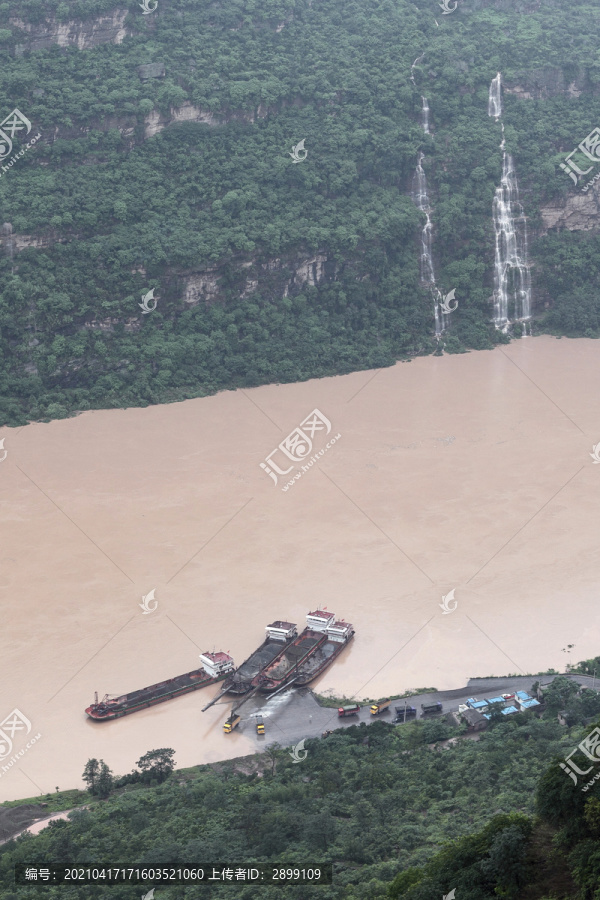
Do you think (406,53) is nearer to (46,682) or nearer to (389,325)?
(389,325)

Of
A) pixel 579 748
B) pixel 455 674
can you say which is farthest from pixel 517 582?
pixel 579 748

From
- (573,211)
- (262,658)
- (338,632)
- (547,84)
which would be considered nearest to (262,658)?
(262,658)

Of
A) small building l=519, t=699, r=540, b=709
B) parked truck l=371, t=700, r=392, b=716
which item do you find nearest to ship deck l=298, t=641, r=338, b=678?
parked truck l=371, t=700, r=392, b=716

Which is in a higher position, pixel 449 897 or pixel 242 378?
pixel 242 378

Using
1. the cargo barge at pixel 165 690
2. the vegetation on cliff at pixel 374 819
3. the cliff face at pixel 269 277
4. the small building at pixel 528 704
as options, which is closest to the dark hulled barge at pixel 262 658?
the cargo barge at pixel 165 690

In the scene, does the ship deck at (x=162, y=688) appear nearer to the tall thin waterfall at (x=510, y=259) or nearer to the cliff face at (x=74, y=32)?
the tall thin waterfall at (x=510, y=259)

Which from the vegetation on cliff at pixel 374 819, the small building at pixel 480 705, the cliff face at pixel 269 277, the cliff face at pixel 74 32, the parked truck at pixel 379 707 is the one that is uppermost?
the cliff face at pixel 74 32
